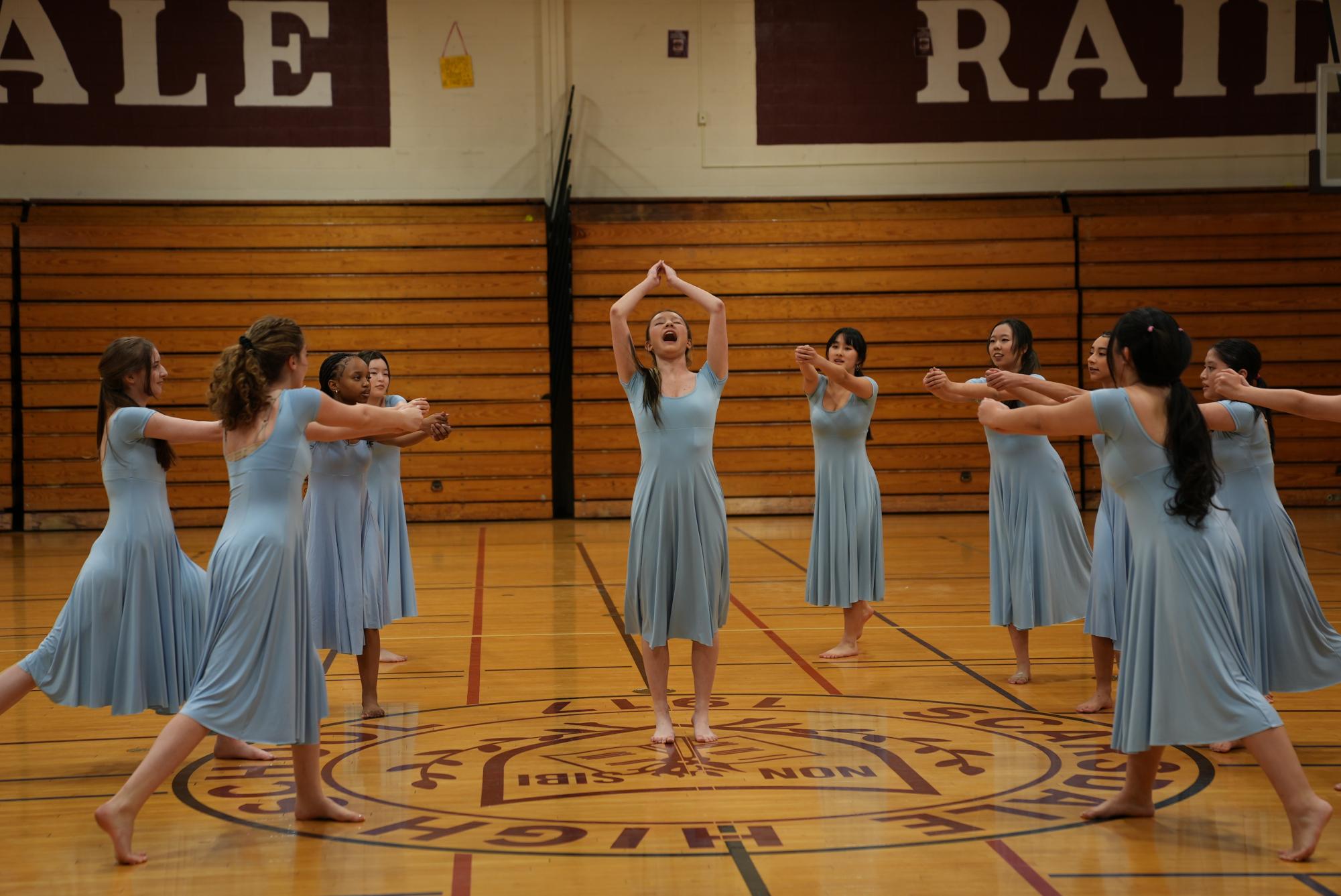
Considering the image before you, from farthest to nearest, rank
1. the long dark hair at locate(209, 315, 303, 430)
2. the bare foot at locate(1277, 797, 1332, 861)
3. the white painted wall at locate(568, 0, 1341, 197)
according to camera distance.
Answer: the white painted wall at locate(568, 0, 1341, 197)
the long dark hair at locate(209, 315, 303, 430)
the bare foot at locate(1277, 797, 1332, 861)

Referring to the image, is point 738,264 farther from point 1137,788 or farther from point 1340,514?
point 1137,788

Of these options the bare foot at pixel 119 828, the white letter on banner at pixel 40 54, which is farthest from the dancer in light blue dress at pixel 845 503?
the white letter on banner at pixel 40 54

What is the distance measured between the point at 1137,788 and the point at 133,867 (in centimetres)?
294

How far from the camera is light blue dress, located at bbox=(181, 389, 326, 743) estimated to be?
3721 mm

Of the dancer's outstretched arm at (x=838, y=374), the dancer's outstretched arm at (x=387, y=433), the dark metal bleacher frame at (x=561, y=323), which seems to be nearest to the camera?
the dancer's outstretched arm at (x=387, y=433)

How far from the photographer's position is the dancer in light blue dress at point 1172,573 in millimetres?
3477

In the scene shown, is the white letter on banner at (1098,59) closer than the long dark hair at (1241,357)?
No

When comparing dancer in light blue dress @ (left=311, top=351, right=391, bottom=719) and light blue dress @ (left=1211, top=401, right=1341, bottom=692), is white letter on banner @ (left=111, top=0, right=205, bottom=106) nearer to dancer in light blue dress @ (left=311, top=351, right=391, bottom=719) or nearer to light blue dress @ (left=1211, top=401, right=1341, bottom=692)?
dancer in light blue dress @ (left=311, top=351, right=391, bottom=719)

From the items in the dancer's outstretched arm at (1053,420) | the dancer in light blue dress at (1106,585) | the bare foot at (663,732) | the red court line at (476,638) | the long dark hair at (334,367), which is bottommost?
the red court line at (476,638)

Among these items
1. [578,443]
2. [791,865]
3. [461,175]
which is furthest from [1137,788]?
[461,175]

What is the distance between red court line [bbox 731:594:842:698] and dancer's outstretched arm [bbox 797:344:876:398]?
1.45m

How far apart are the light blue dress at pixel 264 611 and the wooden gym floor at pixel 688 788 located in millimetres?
387

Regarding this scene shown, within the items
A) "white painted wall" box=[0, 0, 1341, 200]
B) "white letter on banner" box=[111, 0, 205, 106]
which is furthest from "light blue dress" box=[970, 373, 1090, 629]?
"white letter on banner" box=[111, 0, 205, 106]

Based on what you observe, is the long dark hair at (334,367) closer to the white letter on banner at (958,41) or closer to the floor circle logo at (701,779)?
the floor circle logo at (701,779)
